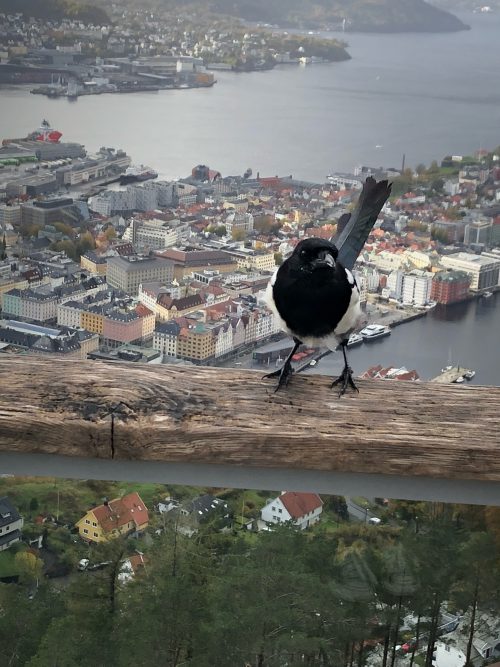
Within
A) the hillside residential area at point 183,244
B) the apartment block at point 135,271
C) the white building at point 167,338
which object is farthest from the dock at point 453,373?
the apartment block at point 135,271

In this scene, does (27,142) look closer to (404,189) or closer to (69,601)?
(404,189)

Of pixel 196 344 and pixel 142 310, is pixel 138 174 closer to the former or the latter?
pixel 142 310

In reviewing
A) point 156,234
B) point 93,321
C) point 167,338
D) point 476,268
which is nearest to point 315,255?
point 167,338

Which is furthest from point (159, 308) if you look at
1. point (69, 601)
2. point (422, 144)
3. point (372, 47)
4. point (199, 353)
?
point (69, 601)

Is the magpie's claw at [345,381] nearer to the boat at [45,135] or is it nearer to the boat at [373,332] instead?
the boat at [373,332]

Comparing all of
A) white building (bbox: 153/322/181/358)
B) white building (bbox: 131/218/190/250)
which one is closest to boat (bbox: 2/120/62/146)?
white building (bbox: 131/218/190/250)

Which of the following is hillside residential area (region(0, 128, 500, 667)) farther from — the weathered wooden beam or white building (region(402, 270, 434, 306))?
white building (region(402, 270, 434, 306))
